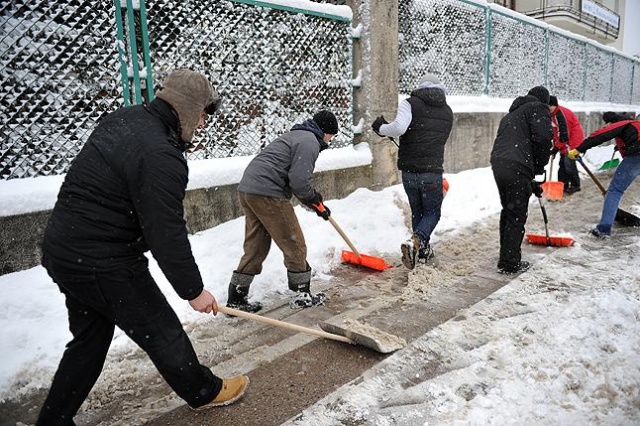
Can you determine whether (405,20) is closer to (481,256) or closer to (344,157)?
(344,157)

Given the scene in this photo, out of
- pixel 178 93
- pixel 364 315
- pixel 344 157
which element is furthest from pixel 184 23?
pixel 364 315

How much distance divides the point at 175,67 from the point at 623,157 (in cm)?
561

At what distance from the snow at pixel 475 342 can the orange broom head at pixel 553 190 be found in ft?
8.75

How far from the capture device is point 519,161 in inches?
175

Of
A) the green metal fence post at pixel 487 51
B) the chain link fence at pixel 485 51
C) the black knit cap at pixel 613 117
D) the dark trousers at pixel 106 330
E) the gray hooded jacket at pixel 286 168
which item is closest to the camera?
the dark trousers at pixel 106 330

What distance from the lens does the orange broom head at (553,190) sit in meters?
7.70

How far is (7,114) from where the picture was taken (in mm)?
3900

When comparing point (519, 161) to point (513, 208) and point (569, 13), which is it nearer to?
point (513, 208)

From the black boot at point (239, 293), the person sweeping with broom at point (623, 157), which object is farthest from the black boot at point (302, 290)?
the person sweeping with broom at point (623, 157)

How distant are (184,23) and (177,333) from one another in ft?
12.4

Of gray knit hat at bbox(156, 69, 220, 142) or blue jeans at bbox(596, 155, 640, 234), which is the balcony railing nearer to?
blue jeans at bbox(596, 155, 640, 234)

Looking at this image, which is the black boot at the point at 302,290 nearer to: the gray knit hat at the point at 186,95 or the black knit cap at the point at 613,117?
the gray knit hat at the point at 186,95

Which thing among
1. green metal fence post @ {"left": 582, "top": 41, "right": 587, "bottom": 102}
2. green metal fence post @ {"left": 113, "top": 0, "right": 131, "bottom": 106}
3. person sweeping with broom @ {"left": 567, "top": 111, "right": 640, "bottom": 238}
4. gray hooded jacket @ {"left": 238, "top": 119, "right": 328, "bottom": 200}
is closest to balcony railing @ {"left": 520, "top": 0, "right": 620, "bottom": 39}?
green metal fence post @ {"left": 582, "top": 41, "right": 587, "bottom": 102}

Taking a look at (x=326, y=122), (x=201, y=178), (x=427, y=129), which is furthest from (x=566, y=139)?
(x=201, y=178)
